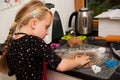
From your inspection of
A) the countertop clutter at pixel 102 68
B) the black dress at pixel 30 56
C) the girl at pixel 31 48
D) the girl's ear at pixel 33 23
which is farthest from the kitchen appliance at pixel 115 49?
the girl's ear at pixel 33 23

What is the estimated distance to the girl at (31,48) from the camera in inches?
36.1

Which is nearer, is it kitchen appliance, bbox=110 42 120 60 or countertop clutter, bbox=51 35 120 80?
countertop clutter, bbox=51 35 120 80

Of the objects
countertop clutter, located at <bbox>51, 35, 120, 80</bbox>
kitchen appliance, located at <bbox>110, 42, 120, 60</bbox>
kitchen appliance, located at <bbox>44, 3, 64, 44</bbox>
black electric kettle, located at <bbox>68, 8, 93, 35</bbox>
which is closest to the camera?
countertop clutter, located at <bbox>51, 35, 120, 80</bbox>

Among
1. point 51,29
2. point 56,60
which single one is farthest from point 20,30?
point 51,29

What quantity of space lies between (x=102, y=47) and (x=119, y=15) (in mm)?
361

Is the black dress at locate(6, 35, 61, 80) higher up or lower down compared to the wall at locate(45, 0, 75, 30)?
lower down

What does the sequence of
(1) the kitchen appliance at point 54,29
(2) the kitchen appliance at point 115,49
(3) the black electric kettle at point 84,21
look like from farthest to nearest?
1. (3) the black electric kettle at point 84,21
2. (1) the kitchen appliance at point 54,29
3. (2) the kitchen appliance at point 115,49

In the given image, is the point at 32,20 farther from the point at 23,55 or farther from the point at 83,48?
the point at 83,48

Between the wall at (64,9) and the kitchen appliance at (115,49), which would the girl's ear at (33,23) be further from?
the wall at (64,9)

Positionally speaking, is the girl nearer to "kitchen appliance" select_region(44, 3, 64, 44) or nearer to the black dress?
the black dress

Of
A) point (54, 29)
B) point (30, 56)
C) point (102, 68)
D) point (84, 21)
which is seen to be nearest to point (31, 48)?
point (30, 56)

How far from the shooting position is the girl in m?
0.92

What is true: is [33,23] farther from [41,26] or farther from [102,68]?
[102,68]

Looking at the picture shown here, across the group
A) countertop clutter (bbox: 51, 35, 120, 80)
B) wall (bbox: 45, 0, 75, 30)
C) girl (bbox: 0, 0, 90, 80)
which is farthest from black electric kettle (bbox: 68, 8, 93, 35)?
girl (bbox: 0, 0, 90, 80)
